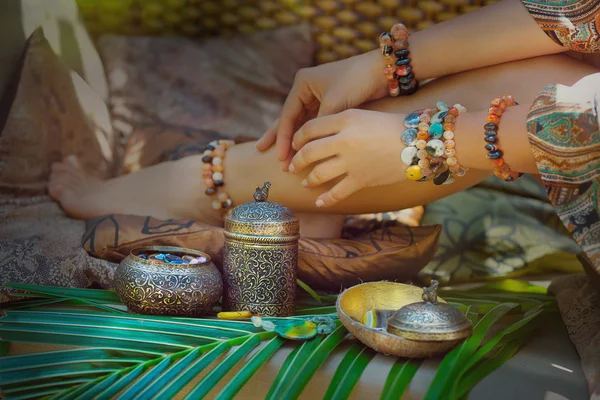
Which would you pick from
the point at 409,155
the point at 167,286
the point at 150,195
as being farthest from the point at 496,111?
the point at 150,195

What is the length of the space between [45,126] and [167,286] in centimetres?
65

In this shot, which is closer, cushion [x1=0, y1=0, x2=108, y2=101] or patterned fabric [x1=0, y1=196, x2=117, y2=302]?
patterned fabric [x1=0, y1=196, x2=117, y2=302]

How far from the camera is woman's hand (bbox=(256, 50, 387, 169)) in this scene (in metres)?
0.92

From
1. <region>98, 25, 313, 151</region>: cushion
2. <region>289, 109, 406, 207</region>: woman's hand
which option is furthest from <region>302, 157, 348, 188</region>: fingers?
<region>98, 25, 313, 151</region>: cushion

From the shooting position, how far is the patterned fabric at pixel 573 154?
63cm

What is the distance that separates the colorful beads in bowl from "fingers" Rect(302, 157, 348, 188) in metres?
0.20

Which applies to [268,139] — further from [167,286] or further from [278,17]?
[278,17]

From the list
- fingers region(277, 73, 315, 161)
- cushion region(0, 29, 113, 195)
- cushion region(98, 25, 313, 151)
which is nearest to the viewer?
fingers region(277, 73, 315, 161)

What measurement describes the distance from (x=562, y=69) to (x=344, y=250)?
1.34 ft

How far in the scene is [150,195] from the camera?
111 cm

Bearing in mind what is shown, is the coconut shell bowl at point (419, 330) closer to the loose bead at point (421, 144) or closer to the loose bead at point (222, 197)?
the loose bead at point (421, 144)

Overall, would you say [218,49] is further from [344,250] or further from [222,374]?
[222,374]

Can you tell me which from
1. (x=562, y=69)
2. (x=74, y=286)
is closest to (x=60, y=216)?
(x=74, y=286)

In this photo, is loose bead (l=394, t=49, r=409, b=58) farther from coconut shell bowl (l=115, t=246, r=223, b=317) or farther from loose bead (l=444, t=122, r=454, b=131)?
coconut shell bowl (l=115, t=246, r=223, b=317)
